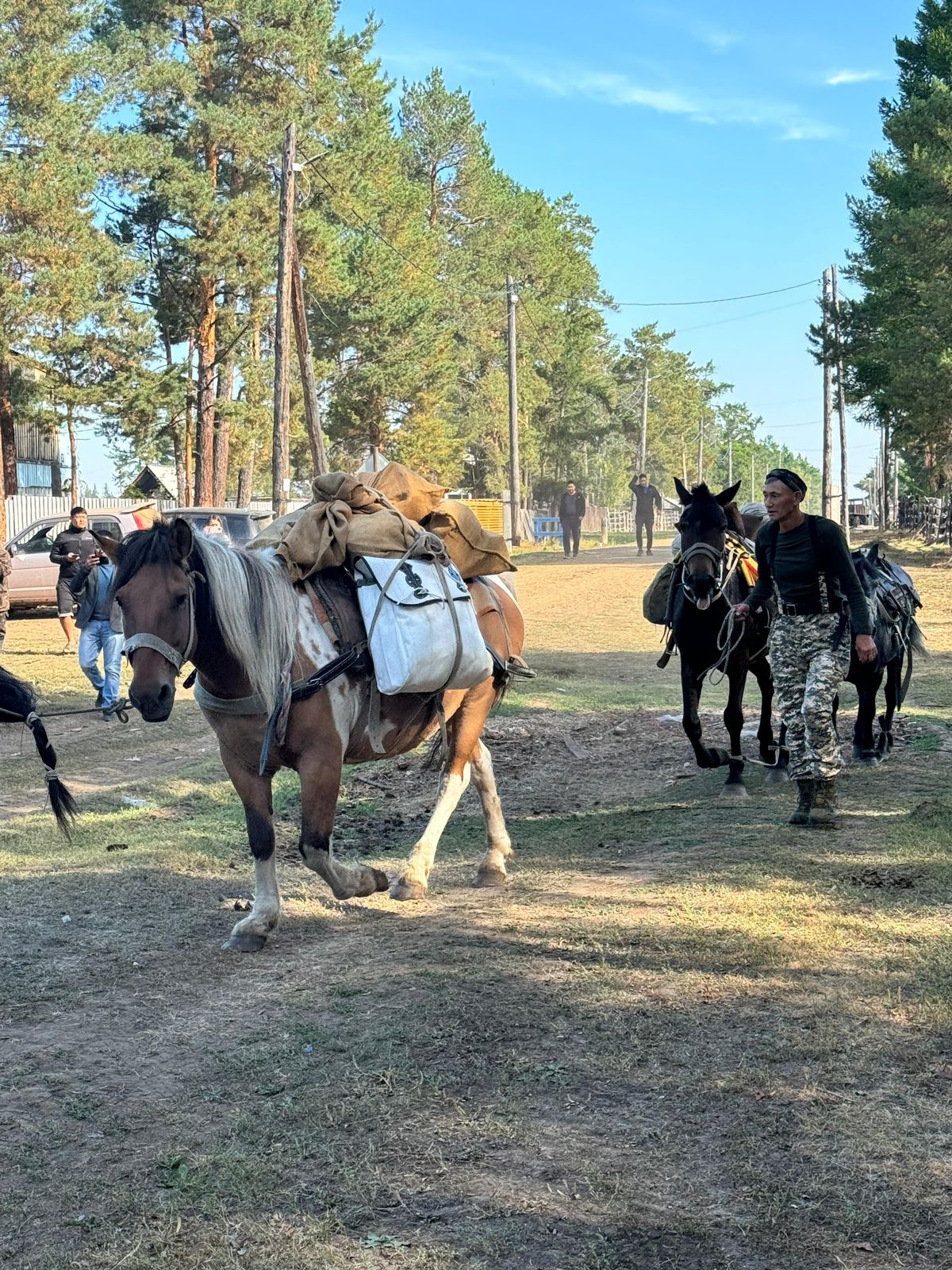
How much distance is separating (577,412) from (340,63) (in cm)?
3882

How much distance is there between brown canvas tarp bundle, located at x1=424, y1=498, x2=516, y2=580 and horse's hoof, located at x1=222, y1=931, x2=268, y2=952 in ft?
7.54

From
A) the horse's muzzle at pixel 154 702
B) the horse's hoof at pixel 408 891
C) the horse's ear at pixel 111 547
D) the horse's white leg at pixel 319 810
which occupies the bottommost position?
the horse's hoof at pixel 408 891

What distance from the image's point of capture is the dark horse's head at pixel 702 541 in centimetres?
841

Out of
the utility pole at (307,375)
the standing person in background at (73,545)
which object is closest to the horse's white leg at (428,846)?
the standing person in background at (73,545)

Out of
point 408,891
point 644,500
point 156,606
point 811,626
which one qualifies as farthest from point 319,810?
point 644,500

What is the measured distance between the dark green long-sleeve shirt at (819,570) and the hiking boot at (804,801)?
38.7 inches

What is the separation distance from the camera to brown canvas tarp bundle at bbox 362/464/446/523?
Result: 22.7ft

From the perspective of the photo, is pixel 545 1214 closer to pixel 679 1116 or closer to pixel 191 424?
pixel 679 1116

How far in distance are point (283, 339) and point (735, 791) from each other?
56.3 ft

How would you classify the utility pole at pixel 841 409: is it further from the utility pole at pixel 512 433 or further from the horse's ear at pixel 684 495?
the horse's ear at pixel 684 495

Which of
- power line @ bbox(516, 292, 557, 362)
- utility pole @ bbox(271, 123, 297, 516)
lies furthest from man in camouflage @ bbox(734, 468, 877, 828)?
power line @ bbox(516, 292, 557, 362)

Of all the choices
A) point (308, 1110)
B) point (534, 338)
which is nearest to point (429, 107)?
point (534, 338)

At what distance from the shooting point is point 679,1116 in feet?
12.4

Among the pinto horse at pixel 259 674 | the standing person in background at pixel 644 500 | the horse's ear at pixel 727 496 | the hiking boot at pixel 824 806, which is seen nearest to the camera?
the pinto horse at pixel 259 674
